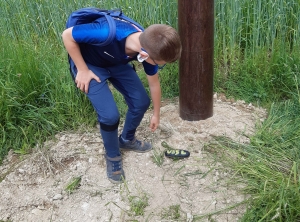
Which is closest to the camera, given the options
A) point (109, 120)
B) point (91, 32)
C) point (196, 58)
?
point (91, 32)

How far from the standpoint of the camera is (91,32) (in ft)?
7.00

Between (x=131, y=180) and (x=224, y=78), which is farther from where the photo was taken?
(x=224, y=78)

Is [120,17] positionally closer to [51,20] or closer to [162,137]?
[162,137]

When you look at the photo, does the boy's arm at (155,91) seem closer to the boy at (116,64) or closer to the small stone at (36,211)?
the boy at (116,64)

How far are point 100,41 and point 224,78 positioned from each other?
5.97 ft

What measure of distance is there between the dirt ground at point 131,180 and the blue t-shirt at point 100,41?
0.74 meters

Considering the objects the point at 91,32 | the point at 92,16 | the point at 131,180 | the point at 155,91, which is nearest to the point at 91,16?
the point at 92,16

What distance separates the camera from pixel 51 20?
4.22 m

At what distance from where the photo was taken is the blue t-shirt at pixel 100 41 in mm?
2139

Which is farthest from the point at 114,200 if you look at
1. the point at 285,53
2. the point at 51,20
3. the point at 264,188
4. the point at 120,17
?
the point at 51,20

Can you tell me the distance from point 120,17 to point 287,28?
7.28 feet

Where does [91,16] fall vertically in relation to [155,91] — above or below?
above

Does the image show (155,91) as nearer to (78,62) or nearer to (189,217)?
(78,62)

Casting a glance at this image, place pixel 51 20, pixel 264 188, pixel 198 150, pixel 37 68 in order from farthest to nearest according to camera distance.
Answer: pixel 51 20 < pixel 37 68 < pixel 198 150 < pixel 264 188
